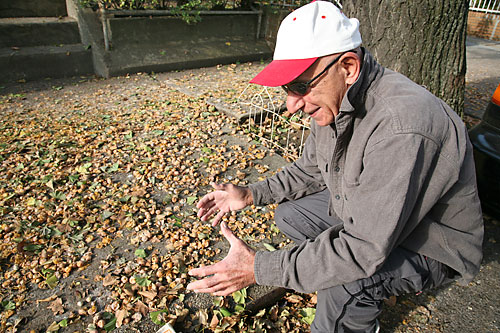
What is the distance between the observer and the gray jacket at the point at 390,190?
146 cm

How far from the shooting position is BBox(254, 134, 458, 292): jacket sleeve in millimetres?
1441

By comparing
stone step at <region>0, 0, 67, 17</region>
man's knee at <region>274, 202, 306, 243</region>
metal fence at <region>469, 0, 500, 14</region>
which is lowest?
man's knee at <region>274, 202, 306, 243</region>

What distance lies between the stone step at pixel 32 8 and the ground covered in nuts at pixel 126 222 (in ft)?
9.31

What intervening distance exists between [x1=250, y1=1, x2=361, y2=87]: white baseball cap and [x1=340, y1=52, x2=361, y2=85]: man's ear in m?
0.04

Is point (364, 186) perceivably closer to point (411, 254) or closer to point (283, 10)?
point (411, 254)

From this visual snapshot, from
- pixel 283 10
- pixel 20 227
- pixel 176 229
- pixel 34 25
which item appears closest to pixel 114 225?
pixel 176 229

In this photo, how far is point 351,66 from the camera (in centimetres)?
161

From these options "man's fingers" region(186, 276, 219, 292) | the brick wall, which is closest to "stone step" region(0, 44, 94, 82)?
"man's fingers" region(186, 276, 219, 292)

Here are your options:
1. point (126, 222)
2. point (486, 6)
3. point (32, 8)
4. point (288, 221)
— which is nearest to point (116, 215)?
point (126, 222)

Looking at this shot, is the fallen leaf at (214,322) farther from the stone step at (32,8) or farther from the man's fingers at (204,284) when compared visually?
the stone step at (32,8)

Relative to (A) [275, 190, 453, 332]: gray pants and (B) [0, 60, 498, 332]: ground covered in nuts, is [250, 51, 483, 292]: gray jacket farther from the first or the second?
(B) [0, 60, 498, 332]: ground covered in nuts

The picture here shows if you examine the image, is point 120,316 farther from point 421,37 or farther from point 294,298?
point 421,37

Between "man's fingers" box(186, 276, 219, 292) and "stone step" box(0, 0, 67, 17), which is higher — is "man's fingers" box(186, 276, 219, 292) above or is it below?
below

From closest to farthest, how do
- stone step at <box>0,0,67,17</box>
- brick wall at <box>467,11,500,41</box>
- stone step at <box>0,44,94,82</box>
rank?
stone step at <box>0,44,94,82</box> → stone step at <box>0,0,67,17</box> → brick wall at <box>467,11,500,41</box>
